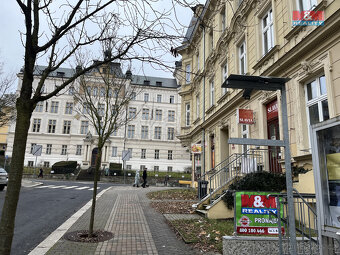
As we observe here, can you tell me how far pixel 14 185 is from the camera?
104 inches

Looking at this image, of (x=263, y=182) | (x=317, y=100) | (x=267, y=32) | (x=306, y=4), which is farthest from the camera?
(x=267, y=32)

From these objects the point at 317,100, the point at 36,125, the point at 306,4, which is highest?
the point at 36,125

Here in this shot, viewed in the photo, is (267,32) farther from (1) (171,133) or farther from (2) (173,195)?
(1) (171,133)

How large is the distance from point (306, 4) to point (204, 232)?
25.3 ft

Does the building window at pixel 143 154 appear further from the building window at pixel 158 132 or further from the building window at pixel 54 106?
the building window at pixel 54 106

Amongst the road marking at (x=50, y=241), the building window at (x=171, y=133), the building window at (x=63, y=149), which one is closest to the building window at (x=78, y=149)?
the building window at (x=63, y=149)

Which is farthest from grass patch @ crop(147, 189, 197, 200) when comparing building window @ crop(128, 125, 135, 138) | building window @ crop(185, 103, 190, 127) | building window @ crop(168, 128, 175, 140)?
building window @ crop(168, 128, 175, 140)

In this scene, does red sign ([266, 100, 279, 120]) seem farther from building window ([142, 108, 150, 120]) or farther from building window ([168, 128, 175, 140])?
building window ([142, 108, 150, 120])

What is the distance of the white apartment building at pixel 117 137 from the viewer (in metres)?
49.9

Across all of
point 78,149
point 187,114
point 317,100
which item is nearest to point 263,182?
point 317,100

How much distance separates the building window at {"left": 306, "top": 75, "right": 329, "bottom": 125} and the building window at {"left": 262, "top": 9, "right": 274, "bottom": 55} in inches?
122

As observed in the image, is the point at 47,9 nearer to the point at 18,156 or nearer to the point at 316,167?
the point at 18,156

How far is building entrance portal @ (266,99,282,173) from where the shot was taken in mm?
10039

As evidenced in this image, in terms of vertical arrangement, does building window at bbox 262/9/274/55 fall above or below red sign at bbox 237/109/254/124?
above
